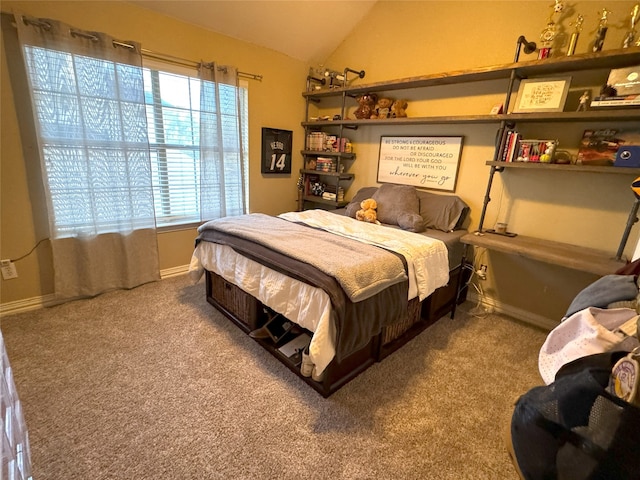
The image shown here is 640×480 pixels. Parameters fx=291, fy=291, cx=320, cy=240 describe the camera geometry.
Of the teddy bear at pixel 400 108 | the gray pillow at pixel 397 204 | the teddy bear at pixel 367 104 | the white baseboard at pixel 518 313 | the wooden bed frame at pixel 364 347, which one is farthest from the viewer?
the teddy bear at pixel 367 104

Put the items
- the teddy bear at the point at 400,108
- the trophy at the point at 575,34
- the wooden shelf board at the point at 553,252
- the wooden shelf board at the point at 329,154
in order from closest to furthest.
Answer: the wooden shelf board at the point at 553,252
the trophy at the point at 575,34
the teddy bear at the point at 400,108
the wooden shelf board at the point at 329,154

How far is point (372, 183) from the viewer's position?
333 centimetres

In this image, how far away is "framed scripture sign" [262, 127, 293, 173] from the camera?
11.0 ft

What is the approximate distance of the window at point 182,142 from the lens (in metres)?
2.61

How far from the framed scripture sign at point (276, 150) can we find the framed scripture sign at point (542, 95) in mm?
2304

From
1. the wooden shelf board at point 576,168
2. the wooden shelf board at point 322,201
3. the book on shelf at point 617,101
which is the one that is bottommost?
the wooden shelf board at point 322,201

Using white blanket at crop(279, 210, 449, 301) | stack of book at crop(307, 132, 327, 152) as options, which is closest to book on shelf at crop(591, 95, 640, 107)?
white blanket at crop(279, 210, 449, 301)

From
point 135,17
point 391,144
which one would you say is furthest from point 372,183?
point 135,17

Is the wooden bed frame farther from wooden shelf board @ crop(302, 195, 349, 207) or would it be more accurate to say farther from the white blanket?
wooden shelf board @ crop(302, 195, 349, 207)

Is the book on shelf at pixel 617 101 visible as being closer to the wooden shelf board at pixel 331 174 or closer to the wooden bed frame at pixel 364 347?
the wooden bed frame at pixel 364 347

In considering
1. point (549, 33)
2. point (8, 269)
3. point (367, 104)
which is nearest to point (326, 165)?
point (367, 104)

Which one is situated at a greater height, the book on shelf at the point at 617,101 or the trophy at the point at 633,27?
the trophy at the point at 633,27

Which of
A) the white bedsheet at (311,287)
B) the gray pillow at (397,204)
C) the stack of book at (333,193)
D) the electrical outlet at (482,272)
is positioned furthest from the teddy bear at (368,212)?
the electrical outlet at (482,272)

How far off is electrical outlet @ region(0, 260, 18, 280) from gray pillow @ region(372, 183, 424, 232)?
2.91m
